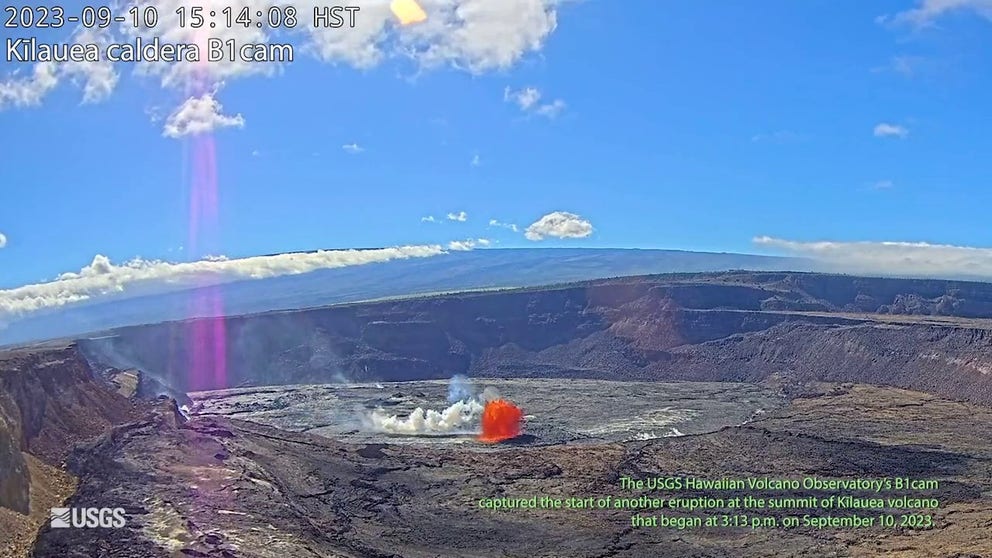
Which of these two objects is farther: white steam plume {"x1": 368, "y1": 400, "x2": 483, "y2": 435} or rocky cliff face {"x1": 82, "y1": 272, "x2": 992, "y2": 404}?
rocky cliff face {"x1": 82, "y1": 272, "x2": 992, "y2": 404}

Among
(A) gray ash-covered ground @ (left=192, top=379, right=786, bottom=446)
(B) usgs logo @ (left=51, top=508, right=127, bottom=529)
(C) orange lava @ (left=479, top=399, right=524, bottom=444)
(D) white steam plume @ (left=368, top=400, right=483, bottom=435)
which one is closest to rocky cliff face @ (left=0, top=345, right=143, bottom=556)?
(B) usgs logo @ (left=51, top=508, right=127, bottom=529)

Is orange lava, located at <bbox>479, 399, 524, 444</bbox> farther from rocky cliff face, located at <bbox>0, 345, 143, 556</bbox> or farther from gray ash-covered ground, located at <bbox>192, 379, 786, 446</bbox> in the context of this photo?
rocky cliff face, located at <bbox>0, 345, 143, 556</bbox>

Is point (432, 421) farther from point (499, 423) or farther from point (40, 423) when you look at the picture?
point (40, 423)

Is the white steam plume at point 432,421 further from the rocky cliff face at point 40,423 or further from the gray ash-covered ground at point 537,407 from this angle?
the rocky cliff face at point 40,423

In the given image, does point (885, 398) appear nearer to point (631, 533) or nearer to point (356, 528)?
point (631, 533)

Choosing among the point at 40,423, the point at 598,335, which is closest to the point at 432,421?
the point at 40,423
